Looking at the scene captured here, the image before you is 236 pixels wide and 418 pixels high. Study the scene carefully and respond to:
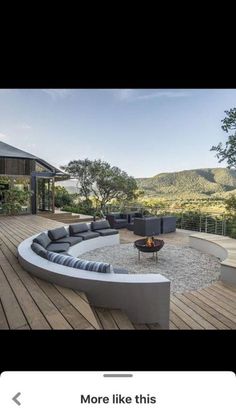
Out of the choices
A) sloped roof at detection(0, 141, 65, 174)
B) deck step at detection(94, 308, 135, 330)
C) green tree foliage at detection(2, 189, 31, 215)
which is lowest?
deck step at detection(94, 308, 135, 330)

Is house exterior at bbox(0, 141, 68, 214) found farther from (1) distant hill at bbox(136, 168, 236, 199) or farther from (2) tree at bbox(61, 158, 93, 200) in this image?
(1) distant hill at bbox(136, 168, 236, 199)

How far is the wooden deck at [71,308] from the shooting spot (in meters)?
1.56

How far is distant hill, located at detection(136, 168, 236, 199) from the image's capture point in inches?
291

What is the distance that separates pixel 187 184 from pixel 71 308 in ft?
27.2

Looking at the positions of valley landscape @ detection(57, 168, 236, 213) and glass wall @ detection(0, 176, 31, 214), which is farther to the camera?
glass wall @ detection(0, 176, 31, 214)

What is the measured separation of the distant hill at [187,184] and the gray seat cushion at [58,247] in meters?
4.51

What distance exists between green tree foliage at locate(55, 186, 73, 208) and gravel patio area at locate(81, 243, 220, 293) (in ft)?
23.2

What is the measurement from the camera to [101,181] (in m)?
11.9

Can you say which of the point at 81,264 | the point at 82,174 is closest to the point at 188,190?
the point at 82,174

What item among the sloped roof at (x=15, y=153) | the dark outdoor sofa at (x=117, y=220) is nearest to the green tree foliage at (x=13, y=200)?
the sloped roof at (x=15, y=153)
